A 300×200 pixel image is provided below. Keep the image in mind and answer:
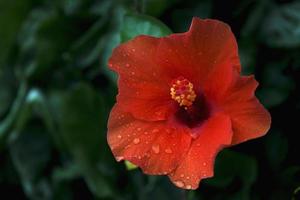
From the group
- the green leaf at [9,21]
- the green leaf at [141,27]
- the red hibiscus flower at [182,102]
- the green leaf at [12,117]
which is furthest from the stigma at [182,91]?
the green leaf at [9,21]

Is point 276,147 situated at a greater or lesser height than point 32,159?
greater

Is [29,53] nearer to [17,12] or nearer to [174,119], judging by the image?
[17,12]

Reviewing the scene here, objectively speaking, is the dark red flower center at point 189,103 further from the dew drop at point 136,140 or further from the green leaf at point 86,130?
the green leaf at point 86,130

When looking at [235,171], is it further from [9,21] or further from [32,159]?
[9,21]

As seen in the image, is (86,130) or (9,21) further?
(9,21)

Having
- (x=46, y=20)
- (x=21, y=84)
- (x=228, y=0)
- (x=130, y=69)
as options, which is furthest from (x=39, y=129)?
(x=130, y=69)

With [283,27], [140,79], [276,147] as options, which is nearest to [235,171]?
[276,147]

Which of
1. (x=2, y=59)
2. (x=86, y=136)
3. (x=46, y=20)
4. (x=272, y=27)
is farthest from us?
(x=2, y=59)
